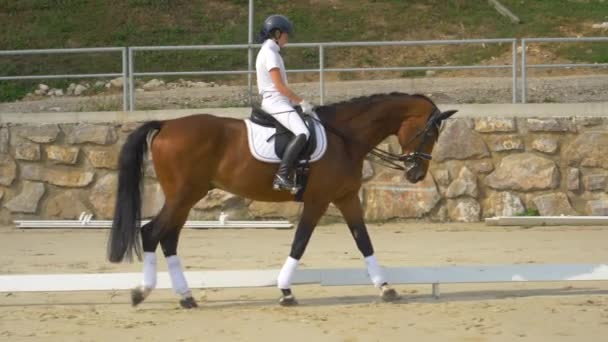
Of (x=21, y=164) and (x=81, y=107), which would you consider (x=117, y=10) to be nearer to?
(x=81, y=107)

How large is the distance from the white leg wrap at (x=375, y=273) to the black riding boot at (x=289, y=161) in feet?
3.07

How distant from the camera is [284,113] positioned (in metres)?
9.10

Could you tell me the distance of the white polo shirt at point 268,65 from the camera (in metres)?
8.99

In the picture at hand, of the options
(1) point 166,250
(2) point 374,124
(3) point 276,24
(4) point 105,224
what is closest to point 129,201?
(1) point 166,250

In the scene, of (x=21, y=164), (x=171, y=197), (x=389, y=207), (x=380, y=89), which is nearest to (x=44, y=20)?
(x=380, y=89)

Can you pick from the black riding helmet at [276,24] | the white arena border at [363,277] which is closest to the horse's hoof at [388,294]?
the white arena border at [363,277]

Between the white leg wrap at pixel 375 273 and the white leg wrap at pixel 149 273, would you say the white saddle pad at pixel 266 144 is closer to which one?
the white leg wrap at pixel 375 273

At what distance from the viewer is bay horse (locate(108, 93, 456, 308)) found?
29.6 feet

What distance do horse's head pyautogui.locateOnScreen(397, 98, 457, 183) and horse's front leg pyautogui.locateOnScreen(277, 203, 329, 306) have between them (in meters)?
0.93

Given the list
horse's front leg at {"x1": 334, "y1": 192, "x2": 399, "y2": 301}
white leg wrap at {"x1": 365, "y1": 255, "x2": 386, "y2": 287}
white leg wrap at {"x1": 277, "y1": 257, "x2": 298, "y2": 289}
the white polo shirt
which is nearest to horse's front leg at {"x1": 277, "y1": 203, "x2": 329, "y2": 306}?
white leg wrap at {"x1": 277, "y1": 257, "x2": 298, "y2": 289}

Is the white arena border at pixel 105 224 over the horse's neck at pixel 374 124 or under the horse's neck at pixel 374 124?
under

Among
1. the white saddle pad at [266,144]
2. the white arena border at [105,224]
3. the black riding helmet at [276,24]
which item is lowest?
the white arena border at [105,224]

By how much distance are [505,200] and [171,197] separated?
634 cm

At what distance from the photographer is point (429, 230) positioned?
13750 mm
